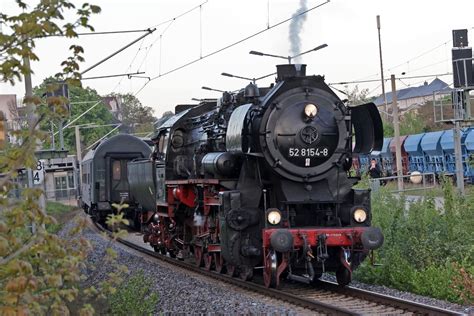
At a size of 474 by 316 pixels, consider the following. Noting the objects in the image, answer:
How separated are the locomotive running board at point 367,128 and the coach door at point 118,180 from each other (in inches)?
704

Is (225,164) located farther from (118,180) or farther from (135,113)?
(135,113)

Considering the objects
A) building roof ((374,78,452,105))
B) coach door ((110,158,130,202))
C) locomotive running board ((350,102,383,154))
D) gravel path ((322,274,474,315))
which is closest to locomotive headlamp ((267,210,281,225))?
gravel path ((322,274,474,315))

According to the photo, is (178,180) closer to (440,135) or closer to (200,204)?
(200,204)

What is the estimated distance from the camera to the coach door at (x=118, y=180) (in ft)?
98.9

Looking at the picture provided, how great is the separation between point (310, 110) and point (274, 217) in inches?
71.9

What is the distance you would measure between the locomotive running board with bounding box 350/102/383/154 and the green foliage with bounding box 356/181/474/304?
6.09 ft

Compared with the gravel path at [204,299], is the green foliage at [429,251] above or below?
above

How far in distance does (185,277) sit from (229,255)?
2.30m

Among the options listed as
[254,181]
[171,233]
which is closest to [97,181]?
[171,233]

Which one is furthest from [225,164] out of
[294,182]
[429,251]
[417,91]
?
[417,91]

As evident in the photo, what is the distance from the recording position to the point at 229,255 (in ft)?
41.4

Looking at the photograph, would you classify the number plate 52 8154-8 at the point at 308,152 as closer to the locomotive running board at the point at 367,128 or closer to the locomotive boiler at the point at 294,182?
the locomotive boiler at the point at 294,182

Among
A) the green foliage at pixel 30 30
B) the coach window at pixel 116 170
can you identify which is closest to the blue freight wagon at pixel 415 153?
the coach window at pixel 116 170

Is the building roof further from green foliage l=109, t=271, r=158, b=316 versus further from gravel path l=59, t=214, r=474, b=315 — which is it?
green foliage l=109, t=271, r=158, b=316
